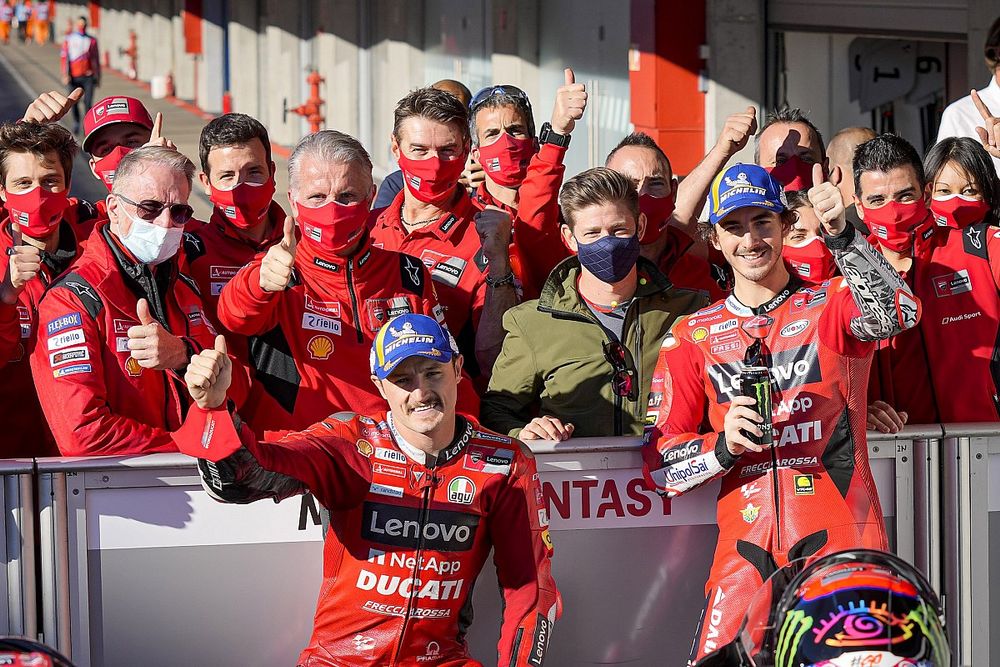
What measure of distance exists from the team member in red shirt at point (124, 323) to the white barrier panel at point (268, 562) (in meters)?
0.20

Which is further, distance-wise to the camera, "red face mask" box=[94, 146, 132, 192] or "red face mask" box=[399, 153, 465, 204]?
"red face mask" box=[94, 146, 132, 192]

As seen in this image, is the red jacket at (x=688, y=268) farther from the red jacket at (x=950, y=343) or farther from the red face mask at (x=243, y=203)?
the red face mask at (x=243, y=203)

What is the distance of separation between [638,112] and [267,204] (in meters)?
8.48

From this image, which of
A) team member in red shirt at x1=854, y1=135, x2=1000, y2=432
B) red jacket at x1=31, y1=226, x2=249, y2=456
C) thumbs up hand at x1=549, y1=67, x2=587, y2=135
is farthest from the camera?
thumbs up hand at x1=549, y1=67, x2=587, y2=135

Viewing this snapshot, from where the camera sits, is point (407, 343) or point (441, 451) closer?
point (407, 343)

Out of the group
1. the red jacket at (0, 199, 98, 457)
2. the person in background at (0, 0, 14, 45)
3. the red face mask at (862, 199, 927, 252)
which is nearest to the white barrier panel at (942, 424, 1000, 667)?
the red face mask at (862, 199, 927, 252)

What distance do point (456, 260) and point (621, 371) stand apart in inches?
42.0

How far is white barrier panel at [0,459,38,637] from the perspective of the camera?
175 inches

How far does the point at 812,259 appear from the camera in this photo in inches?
216

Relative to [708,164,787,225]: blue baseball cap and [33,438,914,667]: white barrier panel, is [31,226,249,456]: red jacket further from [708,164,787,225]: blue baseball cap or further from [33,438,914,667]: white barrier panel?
[708,164,787,225]: blue baseball cap

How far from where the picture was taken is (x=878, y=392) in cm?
529

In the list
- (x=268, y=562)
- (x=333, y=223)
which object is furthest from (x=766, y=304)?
(x=268, y=562)

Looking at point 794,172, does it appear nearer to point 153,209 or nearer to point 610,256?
point 610,256

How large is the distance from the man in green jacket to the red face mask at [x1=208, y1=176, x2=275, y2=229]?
114cm
